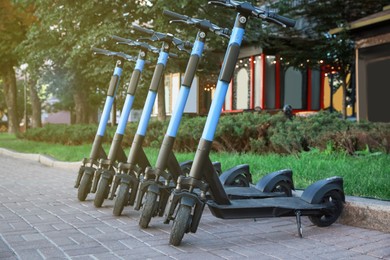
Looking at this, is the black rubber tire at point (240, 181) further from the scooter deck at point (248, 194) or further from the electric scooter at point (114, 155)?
the electric scooter at point (114, 155)

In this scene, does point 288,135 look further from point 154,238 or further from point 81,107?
point 81,107

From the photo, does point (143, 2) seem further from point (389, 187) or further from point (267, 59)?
point (389, 187)

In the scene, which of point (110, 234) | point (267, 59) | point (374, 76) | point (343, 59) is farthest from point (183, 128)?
point (267, 59)

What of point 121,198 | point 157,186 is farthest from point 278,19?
point 121,198

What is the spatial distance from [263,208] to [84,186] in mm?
2710

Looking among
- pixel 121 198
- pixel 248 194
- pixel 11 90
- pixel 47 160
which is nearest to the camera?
pixel 248 194

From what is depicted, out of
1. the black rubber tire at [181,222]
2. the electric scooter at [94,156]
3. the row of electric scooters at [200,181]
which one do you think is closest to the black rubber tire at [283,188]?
the row of electric scooters at [200,181]

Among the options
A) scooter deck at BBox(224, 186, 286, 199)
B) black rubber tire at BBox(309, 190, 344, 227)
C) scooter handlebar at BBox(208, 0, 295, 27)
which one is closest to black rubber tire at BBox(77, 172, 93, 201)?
scooter deck at BBox(224, 186, 286, 199)

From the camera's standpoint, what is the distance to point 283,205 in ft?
14.4

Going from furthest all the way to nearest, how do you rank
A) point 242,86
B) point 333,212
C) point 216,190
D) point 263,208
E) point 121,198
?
point 242,86
point 121,198
point 333,212
point 263,208
point 216,190

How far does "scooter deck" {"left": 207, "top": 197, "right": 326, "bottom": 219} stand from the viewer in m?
4.11

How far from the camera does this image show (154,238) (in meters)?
4.30

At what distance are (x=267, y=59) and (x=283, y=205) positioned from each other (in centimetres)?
2084

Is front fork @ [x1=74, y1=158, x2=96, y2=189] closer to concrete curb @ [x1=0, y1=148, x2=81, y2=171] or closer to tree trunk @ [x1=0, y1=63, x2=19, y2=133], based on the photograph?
concrete curb @ [x1=0, y1=148, x2=81, y2=171]
